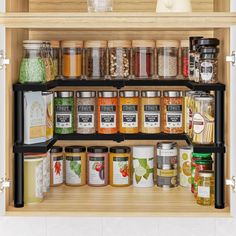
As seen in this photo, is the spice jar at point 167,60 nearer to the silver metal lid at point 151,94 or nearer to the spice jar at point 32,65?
the silver metal lid at point 151,94

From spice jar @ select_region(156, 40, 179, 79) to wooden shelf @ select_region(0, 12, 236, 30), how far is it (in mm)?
280

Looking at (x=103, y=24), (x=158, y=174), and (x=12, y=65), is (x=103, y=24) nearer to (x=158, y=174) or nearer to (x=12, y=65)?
(x=12, y=65)

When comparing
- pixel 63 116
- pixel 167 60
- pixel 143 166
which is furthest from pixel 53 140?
pixel 167 60

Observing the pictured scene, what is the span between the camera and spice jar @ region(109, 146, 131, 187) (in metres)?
2.27

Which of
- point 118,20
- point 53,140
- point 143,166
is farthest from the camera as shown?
point 143,166

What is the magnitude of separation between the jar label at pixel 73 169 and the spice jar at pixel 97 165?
0.04 metres

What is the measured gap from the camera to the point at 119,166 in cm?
228

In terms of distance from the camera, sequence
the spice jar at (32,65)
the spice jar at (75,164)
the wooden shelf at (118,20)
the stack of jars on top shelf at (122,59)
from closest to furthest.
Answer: the wooden shelf at (118,20) < the spice jar at (32,65) < the stack of jars on top shelf at (122,59) < the spice jar at (75,164)

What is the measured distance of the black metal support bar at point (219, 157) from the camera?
1.97m

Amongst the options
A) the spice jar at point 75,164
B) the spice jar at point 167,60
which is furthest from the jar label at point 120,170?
the spice jar at point 167,60

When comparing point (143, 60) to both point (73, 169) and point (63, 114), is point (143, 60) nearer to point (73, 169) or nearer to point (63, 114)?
point (63, 114)

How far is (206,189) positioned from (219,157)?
0.12 meters

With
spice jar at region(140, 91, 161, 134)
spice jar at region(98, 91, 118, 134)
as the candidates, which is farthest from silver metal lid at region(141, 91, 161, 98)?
spice jar at region(98, 91, 118, 134)

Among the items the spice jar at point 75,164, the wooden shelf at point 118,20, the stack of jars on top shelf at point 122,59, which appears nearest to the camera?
the wooden shelf at point 118,20
